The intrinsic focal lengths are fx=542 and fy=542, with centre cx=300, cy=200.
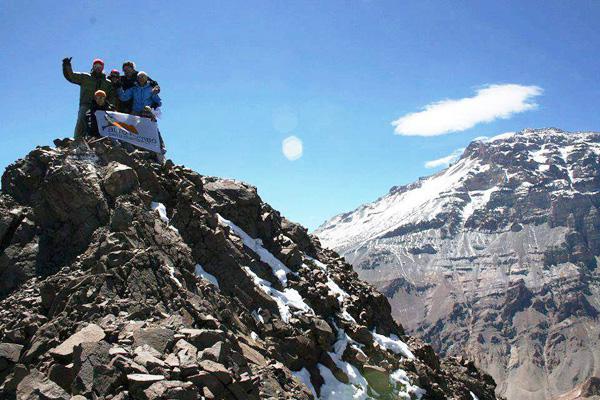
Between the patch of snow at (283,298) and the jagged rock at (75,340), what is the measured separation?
12040 millimetres

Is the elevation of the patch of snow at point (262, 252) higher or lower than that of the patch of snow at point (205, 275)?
higher

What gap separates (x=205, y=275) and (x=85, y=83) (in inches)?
399

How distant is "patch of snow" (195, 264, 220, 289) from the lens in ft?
75.6

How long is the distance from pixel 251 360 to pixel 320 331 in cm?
753

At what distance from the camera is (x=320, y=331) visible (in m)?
25.7

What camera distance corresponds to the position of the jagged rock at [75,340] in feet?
44.3

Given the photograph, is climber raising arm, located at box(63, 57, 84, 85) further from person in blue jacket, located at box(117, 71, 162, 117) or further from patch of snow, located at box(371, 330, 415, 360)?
patch of snow, located at box(371, 330, 415, 360)

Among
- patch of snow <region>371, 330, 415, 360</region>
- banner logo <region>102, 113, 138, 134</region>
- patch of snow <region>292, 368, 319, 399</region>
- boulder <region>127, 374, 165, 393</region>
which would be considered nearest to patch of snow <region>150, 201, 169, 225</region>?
banner logo <region>102, 113, 138, 134</region>

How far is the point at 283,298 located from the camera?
1072 inches

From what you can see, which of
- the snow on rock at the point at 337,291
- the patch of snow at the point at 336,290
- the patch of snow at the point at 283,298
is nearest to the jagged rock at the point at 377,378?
the patch of snow at the point at 283,298

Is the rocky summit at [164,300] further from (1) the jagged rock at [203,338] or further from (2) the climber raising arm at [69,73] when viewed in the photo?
(2) the climber raising arm at [69,73]

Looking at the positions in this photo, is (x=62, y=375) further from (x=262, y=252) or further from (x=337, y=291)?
(x=337, y=291)

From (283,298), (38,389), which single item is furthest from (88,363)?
(283,298)

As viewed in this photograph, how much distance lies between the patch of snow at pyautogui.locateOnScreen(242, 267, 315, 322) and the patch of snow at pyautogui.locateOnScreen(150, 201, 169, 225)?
185 inches
